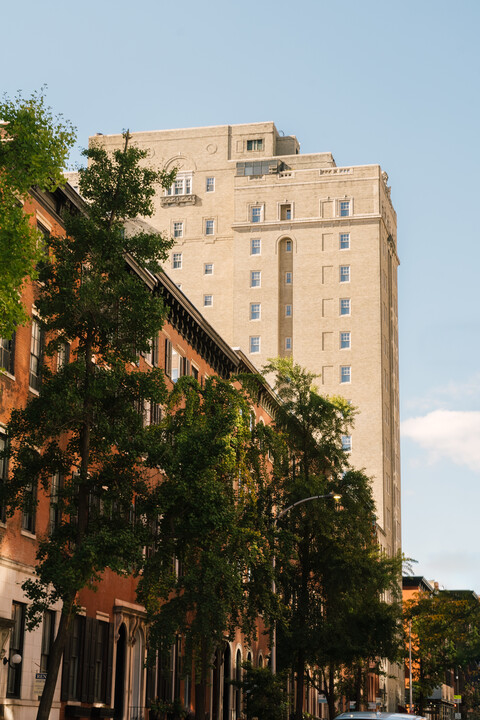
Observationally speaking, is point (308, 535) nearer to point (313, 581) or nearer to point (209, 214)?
point (313, 581)

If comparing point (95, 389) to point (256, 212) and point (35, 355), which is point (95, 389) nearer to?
point (35, 355)

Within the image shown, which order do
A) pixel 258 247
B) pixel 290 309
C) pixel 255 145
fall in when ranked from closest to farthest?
pixel 290 309 < pixel 258 247 < pixel 255 145

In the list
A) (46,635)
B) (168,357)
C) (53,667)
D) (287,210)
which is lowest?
(53,667)

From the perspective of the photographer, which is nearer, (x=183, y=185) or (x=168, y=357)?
(x=168, y=357)

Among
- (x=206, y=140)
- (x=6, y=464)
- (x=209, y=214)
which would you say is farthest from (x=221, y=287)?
(x=6, y=464)

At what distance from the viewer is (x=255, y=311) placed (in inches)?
4427

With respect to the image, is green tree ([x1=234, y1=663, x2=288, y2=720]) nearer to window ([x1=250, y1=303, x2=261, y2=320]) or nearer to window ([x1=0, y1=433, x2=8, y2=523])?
window ([x1=0, y1=433, x2=8, y2=523])

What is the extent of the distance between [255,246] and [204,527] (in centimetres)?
8836

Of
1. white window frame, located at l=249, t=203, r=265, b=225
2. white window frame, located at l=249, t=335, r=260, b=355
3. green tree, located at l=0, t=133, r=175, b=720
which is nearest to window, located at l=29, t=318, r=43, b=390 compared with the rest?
green tree, located at l=0, t=133, r=175, b=720

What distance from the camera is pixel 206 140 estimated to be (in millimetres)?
120625

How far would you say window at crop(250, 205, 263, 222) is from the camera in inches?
4532

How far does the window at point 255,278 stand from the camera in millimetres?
113250

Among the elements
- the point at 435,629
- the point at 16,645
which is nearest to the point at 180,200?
the point at 435,629

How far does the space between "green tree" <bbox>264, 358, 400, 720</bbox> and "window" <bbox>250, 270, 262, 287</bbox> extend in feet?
194
